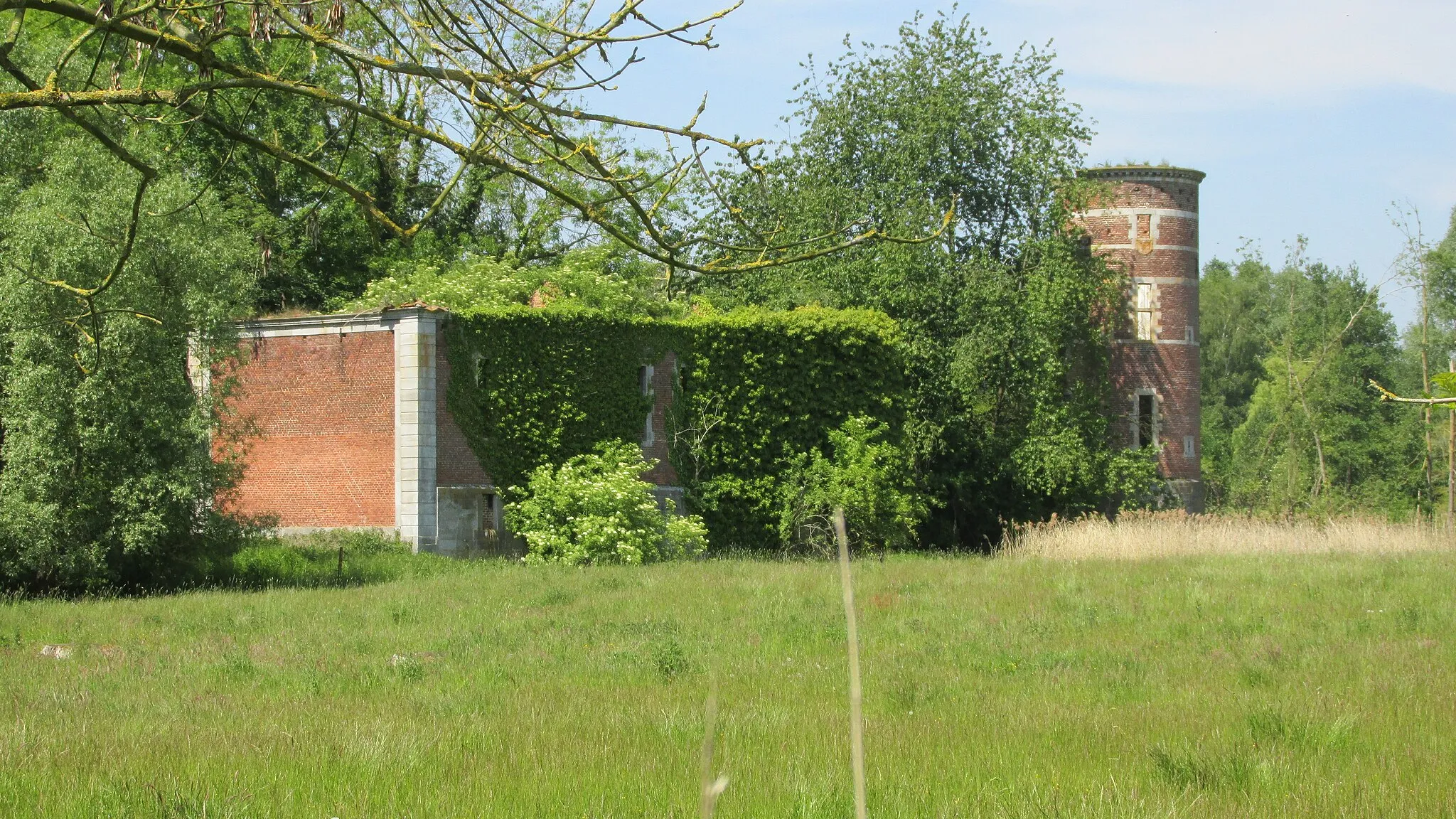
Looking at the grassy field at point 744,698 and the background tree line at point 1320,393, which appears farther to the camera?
the background tree line at point 1320,393

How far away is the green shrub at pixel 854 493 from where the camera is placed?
28875mm

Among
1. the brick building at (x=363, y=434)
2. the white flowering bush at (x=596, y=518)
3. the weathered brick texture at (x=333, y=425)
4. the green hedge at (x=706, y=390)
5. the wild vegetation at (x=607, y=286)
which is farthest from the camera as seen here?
the green hedge at (x=706, y=390)

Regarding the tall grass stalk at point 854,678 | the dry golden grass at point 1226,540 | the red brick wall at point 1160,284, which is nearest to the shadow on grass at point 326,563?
the dry golden grass at point 1226,540

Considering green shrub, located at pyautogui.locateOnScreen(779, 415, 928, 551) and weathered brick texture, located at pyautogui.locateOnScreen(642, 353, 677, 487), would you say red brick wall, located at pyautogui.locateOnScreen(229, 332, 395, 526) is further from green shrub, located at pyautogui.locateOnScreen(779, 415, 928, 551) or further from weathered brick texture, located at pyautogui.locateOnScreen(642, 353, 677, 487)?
green shrub, located at pyautogui.locateOnScreen(779, 415, 928, 551)

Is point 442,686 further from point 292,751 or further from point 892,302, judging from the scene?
point 892,302

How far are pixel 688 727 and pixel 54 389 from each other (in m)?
14.5

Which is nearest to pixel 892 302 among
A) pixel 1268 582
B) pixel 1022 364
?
pixel 1022 364

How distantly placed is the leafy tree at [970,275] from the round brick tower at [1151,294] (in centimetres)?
101

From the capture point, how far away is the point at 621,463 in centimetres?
2584

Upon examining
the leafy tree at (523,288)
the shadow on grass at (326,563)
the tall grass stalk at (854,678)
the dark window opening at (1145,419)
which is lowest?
the shadow on grass at (326,563)

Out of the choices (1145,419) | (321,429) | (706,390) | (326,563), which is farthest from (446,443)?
(1145,419)

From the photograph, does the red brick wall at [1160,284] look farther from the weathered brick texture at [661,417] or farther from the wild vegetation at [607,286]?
the weathered brick texture at [661,417]

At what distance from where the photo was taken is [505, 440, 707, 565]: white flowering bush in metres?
24.0

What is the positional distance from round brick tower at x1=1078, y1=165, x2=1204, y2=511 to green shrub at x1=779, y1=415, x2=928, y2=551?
12.2 meters
